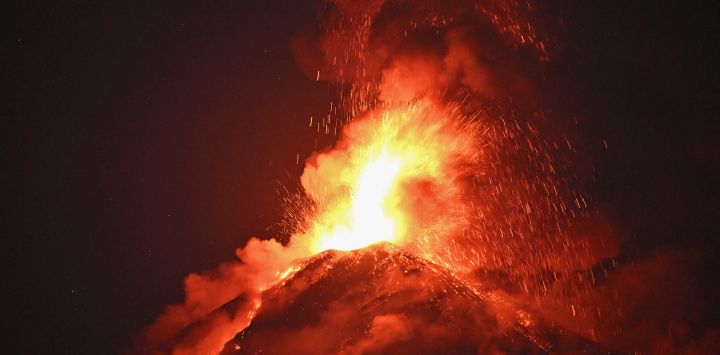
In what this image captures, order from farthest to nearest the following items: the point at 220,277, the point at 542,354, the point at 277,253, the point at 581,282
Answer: the point at 581,282
the point at 220,277
the point at 277,253
the point at 542,354

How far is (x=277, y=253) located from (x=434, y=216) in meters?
4.77

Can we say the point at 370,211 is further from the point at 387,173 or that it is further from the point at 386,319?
the point at 386,319

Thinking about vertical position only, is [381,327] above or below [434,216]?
below

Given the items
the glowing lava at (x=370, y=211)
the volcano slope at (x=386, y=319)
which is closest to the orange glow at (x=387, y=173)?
the glowing lava at (x=370, y=211)

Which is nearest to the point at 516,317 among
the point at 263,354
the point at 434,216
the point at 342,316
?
the point at 342,316

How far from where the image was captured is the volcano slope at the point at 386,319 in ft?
24.1

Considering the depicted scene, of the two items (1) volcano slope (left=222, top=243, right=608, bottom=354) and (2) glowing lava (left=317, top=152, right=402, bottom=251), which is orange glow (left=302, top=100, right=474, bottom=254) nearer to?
(2) glowing lava (left=317, top=152, right=402, bottom=251)

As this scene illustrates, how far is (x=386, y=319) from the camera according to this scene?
7793mm

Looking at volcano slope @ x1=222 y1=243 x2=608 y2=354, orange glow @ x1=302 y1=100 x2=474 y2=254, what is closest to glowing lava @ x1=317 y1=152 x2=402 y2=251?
orange glow @ x1=302 y1=100 x2=474 y2=254

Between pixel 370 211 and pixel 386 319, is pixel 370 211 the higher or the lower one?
the higher one

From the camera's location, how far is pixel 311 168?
14.7 metres

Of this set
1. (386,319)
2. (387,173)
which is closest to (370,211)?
(387,173)

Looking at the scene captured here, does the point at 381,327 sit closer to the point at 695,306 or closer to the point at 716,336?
the point at 716,336

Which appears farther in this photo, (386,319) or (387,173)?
(387,173)
